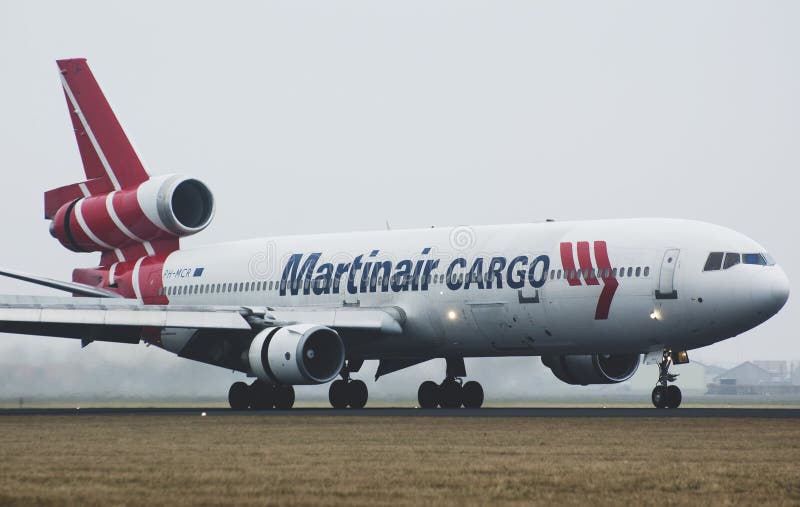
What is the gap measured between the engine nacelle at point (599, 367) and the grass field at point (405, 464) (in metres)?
10.7

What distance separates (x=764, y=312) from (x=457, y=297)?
7.51 m

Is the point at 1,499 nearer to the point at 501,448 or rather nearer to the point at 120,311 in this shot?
the point at 501,448

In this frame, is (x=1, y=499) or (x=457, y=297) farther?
(x=457, y=297)

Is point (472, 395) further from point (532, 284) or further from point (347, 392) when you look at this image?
point (532, 284)

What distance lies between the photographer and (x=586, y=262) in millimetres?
31469

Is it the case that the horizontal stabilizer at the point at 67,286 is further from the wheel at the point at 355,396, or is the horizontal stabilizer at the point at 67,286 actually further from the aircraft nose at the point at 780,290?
the aircraft nose at the point at 780,290

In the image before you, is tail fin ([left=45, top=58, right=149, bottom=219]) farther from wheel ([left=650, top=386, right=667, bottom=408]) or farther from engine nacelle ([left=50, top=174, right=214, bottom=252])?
wheel ([left=650, top=386, right=667, bottom=408])

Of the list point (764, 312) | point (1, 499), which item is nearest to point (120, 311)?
point (764, 312)

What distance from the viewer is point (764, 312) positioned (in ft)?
98.3

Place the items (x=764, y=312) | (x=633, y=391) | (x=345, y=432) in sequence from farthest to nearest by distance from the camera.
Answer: (x=633, y=391) → (x=764, y=312) → (x=345, y=432)

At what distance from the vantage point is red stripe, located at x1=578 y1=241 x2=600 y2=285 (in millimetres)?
31312

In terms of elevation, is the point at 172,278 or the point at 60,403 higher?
the point at 172,278

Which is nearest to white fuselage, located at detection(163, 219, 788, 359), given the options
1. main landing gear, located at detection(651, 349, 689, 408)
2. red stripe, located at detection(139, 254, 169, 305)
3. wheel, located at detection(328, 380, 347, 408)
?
main landing gear, located at detection(651, 349, 689, 408)

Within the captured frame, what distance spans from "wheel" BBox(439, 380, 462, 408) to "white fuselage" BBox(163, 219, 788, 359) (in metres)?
2.08
